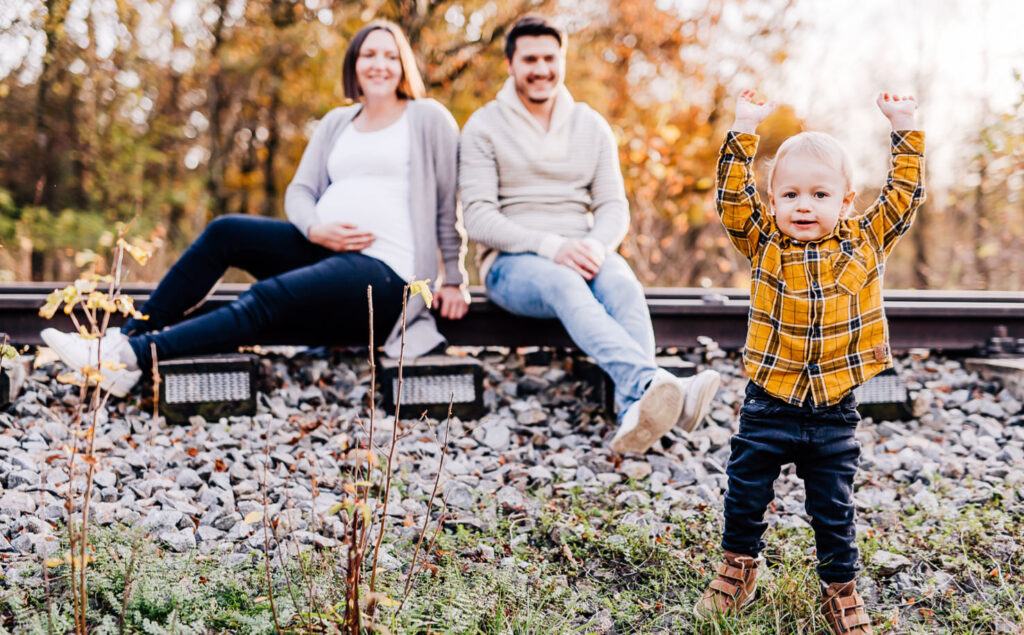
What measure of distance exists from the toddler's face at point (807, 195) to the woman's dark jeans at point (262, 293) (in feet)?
6.90

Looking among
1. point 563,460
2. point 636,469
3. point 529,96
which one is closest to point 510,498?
point 563,460

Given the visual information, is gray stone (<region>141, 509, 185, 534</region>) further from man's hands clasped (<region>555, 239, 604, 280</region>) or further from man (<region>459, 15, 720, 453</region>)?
man's hands clasped (<region>555, 239, 604, 280</region>)

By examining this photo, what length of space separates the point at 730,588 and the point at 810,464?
0.39 meters

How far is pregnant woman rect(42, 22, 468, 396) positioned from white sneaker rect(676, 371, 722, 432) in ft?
4.31

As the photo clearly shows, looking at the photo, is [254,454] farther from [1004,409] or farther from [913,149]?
[1004,409]

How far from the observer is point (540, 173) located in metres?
3.82

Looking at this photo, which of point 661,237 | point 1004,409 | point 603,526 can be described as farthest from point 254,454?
point 661,237

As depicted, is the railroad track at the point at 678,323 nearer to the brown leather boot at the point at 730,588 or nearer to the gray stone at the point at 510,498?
the gray stone at the point at 510,498

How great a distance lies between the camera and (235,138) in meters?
13.3

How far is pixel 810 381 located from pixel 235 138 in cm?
1306

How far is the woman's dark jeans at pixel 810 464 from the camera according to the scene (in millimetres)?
1968

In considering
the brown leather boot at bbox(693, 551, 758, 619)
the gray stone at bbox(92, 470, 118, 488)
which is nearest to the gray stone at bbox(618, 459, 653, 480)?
the brown leather boot at bbox(693, 551, 758, 619)

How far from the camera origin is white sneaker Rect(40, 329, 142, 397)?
3.14m

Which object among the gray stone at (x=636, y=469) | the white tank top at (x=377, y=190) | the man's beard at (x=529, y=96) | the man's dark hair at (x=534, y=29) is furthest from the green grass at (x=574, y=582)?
the man's dark hair at (x=534, y=29)
